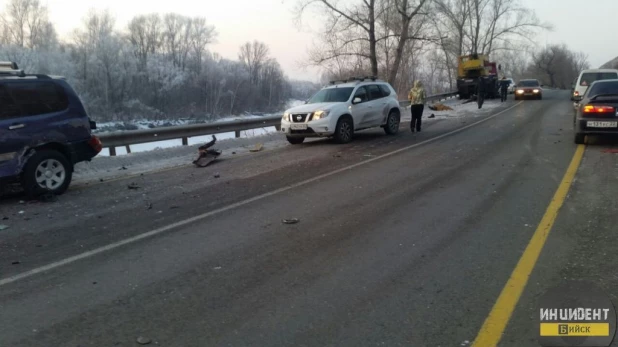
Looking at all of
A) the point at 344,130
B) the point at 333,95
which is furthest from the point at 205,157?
the point at 333,95

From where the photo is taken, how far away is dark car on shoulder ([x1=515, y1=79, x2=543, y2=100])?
37719 millimetres

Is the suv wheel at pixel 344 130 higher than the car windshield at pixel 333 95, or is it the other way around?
the car windshield at pixel 333 95

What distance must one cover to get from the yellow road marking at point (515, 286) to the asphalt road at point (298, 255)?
0.07 metres

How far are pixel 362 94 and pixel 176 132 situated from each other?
222 inches

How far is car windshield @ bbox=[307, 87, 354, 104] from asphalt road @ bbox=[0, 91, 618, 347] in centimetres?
570

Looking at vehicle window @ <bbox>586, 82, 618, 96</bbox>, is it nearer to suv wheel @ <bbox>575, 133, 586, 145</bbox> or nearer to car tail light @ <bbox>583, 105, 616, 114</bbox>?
car tail light @ <bbox>583, 105, 616, 114</bbox>

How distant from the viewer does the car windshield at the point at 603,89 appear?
38.6ft

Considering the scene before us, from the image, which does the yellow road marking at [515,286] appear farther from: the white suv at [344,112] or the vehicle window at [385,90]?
the vehicle window at [385,90]

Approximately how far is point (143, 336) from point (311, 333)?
1.17 metres

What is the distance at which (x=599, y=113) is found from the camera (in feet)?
36.7

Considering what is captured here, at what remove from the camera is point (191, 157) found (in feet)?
42.8

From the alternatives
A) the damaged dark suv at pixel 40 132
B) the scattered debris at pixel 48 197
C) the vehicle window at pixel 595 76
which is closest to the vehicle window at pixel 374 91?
the damaged dark suv at pixel 40 132

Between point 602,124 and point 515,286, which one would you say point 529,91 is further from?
point 515,286

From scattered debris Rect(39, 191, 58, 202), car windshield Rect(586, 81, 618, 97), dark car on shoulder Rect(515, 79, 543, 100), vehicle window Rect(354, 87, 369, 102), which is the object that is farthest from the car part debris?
dark car on shoulder Rect(515, 79, 543, 100)
